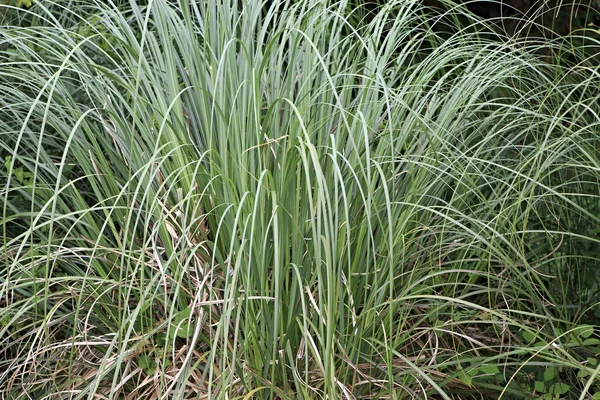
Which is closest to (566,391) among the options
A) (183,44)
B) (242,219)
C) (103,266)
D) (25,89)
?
(242,219)

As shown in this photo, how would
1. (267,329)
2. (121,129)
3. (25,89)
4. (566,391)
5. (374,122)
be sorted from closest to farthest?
(267,329) < (566,391) < (121,129) < (374,122) < (25,89)

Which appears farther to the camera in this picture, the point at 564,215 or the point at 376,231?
the point at 564,215

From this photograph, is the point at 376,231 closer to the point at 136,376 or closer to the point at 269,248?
the point at 269,248

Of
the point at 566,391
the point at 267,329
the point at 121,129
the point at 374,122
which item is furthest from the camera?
the point at 374,122

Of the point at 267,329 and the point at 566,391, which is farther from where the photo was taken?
the point at 566,391

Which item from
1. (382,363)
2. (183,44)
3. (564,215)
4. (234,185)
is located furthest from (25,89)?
(564,215)

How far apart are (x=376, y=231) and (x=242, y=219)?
1.45ft

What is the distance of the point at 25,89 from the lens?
9.48ft

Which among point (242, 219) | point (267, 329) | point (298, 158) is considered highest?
point (298, 158)

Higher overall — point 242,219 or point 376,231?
point 242,219

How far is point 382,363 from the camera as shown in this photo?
201 cm

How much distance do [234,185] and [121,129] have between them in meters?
0.41

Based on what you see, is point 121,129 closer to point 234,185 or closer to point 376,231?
point 234,185

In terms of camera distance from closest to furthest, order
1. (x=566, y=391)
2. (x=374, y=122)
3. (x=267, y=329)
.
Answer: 1. (x=267, y=329)
2. (x=566, y=391)
3. (x=374, y=122)
